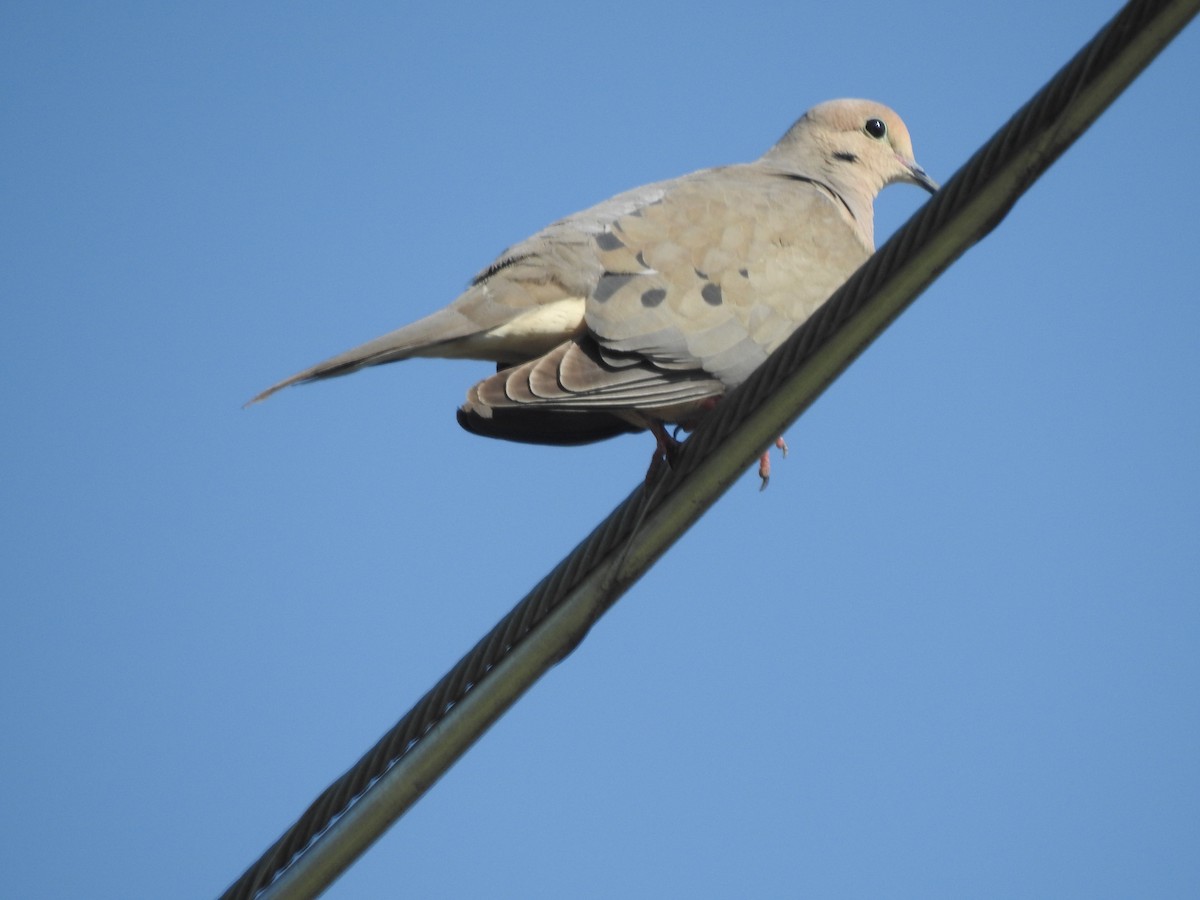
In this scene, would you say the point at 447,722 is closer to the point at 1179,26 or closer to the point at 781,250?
the point at 1179,26

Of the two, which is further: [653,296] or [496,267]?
[496,267]

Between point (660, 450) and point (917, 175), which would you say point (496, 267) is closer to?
point (660, 450)

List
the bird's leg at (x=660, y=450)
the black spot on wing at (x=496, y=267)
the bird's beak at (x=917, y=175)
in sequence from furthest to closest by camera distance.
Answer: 1. the bird's beak at (x=917, y=175)
2. the black spot on wing at (x=496, y=267)
3. the bird's leg at (x=660, y=450)

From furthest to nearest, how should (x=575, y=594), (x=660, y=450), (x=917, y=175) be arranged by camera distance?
(x=917, y=175)
(x=660, y=450)
(x=575, y=594)

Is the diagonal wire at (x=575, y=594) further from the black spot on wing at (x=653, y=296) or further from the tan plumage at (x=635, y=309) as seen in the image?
the black spot on wing at (x=653, y=296)

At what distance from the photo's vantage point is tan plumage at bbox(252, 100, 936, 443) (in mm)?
3400

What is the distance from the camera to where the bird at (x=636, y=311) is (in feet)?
11.2

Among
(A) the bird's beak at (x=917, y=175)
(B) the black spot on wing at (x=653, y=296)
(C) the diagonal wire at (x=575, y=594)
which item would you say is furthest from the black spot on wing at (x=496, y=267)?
(A) the bird's beak at (x=917, y=175)

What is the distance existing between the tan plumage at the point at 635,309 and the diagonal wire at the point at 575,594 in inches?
28.7

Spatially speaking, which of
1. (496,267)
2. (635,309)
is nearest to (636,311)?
(635,309)

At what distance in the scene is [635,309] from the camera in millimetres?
3611

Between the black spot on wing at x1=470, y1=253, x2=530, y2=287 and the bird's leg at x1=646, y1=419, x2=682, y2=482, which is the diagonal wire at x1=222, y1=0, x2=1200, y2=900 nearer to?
the bird's leg at x1=646, y1=419, x2=682, y2=482

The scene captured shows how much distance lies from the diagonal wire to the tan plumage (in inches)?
28.7

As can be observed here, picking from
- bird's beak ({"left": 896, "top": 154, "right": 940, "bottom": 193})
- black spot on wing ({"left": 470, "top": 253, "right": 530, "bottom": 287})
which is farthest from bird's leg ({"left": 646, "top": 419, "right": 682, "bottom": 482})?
bird's beak ({"left": 896, "top": 154, "right": 940, "bottom": 193})
